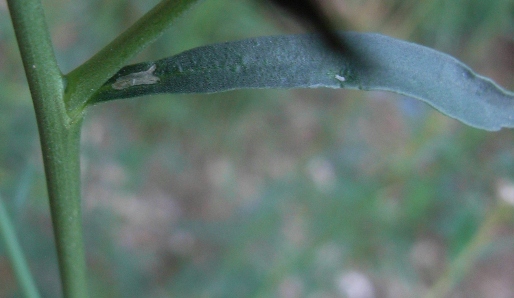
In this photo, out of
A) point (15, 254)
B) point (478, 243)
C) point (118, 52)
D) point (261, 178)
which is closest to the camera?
point (118, 52)

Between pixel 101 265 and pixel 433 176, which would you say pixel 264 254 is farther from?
pixel 433 176

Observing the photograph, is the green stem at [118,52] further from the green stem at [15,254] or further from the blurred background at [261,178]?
the blurred background at [261,178]

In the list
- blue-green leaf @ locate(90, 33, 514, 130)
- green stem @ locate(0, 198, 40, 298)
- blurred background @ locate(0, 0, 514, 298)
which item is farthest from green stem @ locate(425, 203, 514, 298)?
green stem @ locate(0, 198, 40, 298)

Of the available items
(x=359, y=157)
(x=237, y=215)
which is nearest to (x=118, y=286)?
(x=237, y=215)

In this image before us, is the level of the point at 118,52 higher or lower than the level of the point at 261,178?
higher

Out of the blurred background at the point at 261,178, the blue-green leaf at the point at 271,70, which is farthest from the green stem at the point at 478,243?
the blue-green leaf at the point at 271,70

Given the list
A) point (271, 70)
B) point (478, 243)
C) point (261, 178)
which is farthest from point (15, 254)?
point (261, 178)

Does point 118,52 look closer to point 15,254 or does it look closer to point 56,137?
point 56,137
